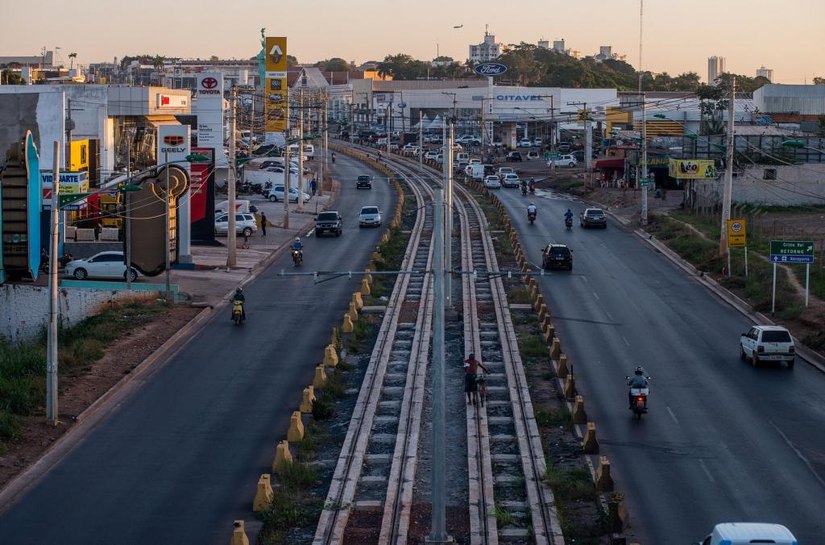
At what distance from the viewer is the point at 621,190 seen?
9106 centimetres

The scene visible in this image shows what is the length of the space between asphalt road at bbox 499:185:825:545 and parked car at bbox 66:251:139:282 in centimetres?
1753

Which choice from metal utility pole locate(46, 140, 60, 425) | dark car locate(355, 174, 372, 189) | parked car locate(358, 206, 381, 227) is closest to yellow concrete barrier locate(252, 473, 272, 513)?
metal utility pole locate(46, 140, 60, 425)

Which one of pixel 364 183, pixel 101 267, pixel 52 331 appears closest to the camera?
pixel 52 331

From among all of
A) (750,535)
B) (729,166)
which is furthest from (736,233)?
(750,535)

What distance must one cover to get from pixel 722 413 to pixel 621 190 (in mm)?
64253

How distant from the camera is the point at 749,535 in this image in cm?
1564

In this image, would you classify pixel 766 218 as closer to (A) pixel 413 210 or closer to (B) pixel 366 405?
(A) pixel 413 210

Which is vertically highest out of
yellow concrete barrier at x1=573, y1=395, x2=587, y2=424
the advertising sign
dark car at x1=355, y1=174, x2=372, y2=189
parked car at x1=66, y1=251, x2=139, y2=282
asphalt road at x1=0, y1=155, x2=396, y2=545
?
the advertising sign

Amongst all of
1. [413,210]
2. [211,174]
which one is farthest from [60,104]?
[413,210]

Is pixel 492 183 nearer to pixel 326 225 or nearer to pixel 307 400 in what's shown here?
pixel 326 225

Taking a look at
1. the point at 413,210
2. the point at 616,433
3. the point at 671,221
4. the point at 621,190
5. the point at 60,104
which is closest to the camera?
the point at 616,433

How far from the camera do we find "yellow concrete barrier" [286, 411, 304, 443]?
25.2m

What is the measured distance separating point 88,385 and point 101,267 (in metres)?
18.9

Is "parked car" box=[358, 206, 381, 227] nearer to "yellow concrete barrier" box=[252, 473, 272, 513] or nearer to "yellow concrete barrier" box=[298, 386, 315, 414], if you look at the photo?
"yellow concrete barrier" box=[298, 386, 315, 414]
